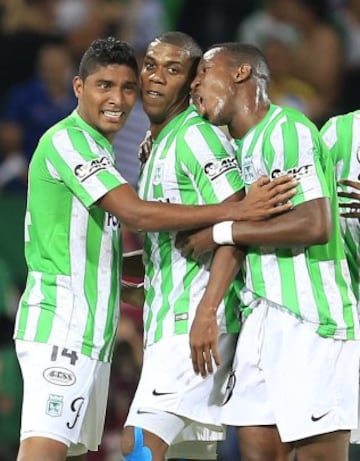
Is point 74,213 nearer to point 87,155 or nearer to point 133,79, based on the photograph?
point 87,155

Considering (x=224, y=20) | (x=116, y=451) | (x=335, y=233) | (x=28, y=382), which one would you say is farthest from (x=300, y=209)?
(x=224, y=20)

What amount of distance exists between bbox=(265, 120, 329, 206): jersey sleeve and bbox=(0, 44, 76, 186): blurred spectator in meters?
5.31

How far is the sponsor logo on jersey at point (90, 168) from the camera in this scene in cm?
547

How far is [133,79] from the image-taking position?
224 inches

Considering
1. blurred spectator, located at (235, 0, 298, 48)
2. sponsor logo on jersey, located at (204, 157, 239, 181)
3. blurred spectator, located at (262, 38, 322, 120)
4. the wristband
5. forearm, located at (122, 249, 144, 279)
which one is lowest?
forearm, located at (122, 249, 144, 279)

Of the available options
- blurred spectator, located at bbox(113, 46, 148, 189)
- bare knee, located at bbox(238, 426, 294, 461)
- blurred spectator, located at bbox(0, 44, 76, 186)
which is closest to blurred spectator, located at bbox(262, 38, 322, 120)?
blurred spectator, located at bbox(113, 46, 148, 189)

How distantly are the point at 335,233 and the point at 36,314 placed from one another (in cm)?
128

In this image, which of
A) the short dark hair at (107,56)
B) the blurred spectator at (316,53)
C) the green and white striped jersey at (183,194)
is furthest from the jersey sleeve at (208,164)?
the blurred spectator at (316,53)

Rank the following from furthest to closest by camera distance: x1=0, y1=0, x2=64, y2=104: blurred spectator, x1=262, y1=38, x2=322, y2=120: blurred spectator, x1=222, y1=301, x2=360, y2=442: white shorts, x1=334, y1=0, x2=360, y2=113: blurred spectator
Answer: x1=334, y1=0, x2=360, y2=113: blurred spectator, x1=262, y1=38, x2=322, y2=120: blurred spectator, x1=0, y1=0, x2=64, y2=104: blurred spectator, x1=222, y1=301, x2=360, y2=442: white shorts

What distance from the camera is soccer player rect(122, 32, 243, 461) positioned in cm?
538

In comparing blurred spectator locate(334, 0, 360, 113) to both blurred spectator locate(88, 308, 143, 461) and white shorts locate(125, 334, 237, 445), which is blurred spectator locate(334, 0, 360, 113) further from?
white shorts locate(125, 334, 237, 445)

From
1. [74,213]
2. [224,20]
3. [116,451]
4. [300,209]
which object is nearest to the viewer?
[300,209]

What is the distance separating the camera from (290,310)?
17.4 ft

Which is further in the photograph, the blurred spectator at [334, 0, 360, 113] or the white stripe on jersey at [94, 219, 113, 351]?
the blurred spectator at [334, 0, 360, 113]
